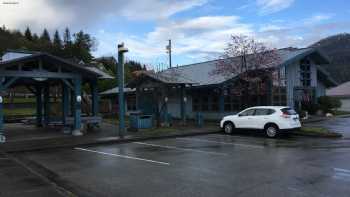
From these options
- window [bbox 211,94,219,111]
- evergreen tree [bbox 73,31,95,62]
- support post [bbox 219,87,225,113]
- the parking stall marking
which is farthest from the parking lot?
evergreen tree [bbox 73,31,95,62]

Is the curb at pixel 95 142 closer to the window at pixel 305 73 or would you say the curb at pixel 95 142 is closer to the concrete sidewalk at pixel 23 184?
the concrete sidewalk at pixel 23 184

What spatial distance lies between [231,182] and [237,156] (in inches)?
163

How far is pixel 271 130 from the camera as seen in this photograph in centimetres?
1911

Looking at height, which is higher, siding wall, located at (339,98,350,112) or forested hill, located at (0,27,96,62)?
forested hill, located at (0,27,96,62)

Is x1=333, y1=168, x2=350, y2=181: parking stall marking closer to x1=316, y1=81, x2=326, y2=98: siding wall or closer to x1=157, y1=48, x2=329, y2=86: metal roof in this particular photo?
x1=157, y1=48, x2=329, y2=86: metal roof

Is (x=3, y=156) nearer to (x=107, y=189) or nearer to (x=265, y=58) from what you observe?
(x=107, y=189)

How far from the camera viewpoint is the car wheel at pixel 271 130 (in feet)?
62.3

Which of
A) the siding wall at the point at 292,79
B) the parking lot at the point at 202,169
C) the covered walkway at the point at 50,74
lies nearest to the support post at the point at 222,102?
the siding wall at the point at 292,79

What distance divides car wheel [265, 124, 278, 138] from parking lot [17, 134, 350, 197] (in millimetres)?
2651

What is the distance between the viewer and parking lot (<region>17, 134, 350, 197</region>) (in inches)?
325

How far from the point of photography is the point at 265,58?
24000 millimetres

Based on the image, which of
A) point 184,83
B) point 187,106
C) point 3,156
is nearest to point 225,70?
point 184,83

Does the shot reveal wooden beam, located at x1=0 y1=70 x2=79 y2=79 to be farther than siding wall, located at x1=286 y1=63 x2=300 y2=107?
No

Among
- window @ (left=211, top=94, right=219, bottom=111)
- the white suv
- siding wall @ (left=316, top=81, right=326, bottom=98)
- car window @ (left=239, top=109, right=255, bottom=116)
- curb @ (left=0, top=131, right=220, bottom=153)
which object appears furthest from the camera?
siding wall @ (left=316, top=81, right=326, bottom=98)
